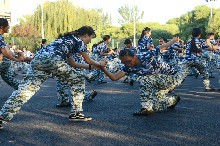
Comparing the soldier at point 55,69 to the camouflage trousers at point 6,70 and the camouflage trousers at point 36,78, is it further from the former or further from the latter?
the camouflage trousers at point 6,70

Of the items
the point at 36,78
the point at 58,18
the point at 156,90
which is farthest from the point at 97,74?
the point at 58,18

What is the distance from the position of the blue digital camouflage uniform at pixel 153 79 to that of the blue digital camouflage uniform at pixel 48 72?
100 centimetres

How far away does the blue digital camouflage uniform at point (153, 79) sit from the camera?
592cm

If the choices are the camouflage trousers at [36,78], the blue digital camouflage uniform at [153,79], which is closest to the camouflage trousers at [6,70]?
the camouflage trousers at [36,78]

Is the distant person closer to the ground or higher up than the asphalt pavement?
higher up

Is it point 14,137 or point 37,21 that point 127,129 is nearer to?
point 14,137

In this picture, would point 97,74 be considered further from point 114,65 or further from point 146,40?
point 146,40

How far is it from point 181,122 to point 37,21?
38693mm

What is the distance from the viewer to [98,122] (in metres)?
5.74

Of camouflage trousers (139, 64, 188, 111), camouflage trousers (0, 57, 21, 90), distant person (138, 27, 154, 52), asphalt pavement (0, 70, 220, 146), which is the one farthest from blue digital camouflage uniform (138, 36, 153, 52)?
camouflage trousers (0, 57, 21, 90)

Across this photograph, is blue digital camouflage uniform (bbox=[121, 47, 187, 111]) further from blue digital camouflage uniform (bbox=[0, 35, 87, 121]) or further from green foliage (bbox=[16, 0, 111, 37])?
green foliage (bbox=[16, 0, 111, 37])

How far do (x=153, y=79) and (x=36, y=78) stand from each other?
2204 mm

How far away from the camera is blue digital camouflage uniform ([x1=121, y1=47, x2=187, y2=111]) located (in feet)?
19.4

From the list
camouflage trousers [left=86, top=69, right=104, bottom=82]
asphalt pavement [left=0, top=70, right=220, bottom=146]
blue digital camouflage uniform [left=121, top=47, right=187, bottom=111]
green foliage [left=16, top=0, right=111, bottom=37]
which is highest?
green foliage [left=16, top=0, right=111, bottom=37]
